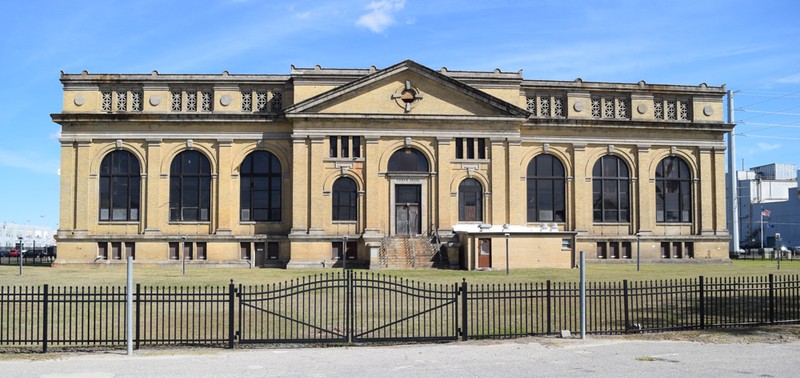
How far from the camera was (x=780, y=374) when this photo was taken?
45.4 feet

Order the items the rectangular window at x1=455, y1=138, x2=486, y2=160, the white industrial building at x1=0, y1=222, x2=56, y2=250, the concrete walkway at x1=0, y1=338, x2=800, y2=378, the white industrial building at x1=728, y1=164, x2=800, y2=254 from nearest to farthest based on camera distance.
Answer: the concrete walkway at x1=0, y1=338, x2=800, y2=378, the rectangular window at x1=455, y1=138, x2=486, y2=160, the white industrial building at x1=728, y1=164, x2=800, y2=254, the white industrial building at x1=0, y1=222, x2=56, y2=250

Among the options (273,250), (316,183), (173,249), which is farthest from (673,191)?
(173,249)

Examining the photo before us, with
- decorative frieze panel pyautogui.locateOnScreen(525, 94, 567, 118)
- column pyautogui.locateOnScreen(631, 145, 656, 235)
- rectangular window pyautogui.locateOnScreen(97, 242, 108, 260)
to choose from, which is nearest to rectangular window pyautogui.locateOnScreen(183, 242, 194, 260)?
rectangular window pyautogui.locateOnScreen(97, 242, 108, 260)

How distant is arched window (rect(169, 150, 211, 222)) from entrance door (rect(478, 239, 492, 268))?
18681 millimetres

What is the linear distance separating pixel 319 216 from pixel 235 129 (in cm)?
820

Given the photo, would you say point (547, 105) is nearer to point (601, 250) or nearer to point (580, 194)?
point (580, 194)

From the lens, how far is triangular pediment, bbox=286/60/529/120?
4919 centimetres

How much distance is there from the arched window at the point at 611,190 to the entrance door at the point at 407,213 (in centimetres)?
1289

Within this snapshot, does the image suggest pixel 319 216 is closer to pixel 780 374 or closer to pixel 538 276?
pixel 538 276

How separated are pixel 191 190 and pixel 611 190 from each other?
28834 mm

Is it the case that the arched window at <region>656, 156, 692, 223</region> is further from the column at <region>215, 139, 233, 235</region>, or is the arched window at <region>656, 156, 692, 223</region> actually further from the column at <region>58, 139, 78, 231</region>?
the column at <region>58, 139, 78, 231</region>

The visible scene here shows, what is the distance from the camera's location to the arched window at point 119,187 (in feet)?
168

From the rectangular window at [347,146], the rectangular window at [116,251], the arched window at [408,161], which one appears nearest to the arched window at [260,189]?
the rectangular window at [347,146]

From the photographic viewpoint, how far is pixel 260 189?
169 ft
